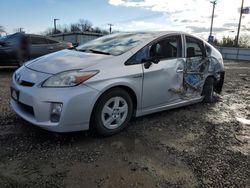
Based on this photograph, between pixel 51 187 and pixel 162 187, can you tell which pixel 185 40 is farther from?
pixel 51 187

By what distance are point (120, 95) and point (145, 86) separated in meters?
0.48

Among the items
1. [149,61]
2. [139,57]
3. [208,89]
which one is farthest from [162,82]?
[208,89]

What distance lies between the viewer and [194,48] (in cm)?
520

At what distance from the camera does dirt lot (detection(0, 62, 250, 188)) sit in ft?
9.09

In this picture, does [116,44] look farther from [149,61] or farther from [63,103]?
[63,103]

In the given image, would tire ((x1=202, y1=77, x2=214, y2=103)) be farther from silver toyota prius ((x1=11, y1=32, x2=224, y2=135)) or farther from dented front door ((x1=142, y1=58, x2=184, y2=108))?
dented front door ((x1=142, y1=58, x2=184, y2=108))

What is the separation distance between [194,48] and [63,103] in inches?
117

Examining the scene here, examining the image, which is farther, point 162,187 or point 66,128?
point 66,128

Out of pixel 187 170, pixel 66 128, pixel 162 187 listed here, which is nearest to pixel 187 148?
pixel 187 170

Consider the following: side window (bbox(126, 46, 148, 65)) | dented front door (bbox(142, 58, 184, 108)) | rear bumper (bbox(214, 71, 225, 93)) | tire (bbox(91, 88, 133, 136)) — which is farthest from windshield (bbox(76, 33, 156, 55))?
rear bumper (bbox(214, 71, 225, 93))

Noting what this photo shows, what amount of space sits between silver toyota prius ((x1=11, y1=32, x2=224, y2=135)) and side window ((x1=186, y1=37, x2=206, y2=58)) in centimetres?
2

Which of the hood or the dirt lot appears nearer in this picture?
the dirt lot

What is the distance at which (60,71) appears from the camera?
3.46 meters

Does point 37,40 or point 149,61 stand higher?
point 149,61
